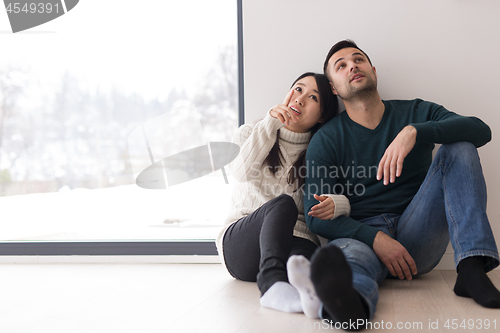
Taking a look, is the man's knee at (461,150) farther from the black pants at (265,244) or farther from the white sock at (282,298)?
the white sock at (282,298)

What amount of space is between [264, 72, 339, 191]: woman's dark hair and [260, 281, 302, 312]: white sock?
604mm

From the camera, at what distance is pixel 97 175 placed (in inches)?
85.9

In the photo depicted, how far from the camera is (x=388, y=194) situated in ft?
5.10

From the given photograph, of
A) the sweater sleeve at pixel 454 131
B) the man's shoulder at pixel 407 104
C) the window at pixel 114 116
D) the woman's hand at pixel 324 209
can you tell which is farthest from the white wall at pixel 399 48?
the woman's hand at pixel 324 209

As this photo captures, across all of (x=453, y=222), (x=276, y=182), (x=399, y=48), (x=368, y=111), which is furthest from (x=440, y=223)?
(x=399, y=48)

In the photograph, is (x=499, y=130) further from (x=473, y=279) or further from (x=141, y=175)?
(x=141, y=175)

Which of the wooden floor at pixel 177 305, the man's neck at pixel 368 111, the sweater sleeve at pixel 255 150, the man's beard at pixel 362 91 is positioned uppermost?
the man's beard at pixel 362 91

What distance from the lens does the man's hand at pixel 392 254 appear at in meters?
1.34

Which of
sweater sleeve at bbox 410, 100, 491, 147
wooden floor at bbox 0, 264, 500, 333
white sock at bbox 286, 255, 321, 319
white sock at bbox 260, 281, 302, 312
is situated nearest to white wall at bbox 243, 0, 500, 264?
sweater sleeve at bbox 410, 100, 491, 147

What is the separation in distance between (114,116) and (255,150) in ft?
3.21

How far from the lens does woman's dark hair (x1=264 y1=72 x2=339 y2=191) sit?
1.66 meters

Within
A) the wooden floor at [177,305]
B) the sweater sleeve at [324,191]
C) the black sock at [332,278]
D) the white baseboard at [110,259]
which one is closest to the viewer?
the black sock at [332,278]

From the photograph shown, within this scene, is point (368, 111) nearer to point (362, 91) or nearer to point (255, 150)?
point (362, 91)

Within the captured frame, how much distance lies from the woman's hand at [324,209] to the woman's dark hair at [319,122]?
230 millimetres
